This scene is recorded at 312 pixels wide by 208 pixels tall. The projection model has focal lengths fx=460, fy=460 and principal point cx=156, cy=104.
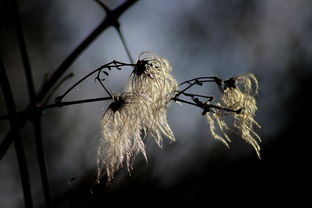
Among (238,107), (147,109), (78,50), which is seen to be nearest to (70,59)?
(78,50)

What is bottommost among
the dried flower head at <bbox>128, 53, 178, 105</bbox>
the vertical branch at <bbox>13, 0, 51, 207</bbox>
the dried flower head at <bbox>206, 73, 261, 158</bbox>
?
the vertical branch at <bbox>13, 0, 51, 207</bbox>

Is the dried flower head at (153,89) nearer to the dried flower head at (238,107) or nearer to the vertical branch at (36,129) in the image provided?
the dried flower head at (238,107)

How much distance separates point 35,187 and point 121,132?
3056mm

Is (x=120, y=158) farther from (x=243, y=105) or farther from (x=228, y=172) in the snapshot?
(x=228, y=172)

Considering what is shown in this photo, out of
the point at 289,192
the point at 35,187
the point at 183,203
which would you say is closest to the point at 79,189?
the point at 35,187

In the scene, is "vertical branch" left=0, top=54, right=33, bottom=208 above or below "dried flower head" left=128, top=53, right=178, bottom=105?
below

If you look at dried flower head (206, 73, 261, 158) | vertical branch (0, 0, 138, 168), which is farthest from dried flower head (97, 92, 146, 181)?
vertical branch (0, 0, 138, 168)

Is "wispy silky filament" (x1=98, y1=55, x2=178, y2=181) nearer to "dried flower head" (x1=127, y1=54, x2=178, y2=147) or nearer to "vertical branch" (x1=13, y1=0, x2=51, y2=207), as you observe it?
"dried flower head" (x1=127, y1=54, x2=178, y2=147)

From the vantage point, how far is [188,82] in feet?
2.57

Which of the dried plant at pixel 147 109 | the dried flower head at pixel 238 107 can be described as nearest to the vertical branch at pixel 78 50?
the dried plant at pixel 147 109

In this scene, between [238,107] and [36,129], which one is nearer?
[36,129]

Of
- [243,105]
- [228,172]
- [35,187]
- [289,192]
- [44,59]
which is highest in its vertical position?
[44,59]

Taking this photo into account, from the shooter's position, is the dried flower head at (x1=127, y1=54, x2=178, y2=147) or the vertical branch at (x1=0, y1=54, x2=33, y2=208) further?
the dried flower head at (x1=127, y1=54, x2=178, y2=147)

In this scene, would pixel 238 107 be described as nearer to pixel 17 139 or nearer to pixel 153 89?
pixel 153 89
